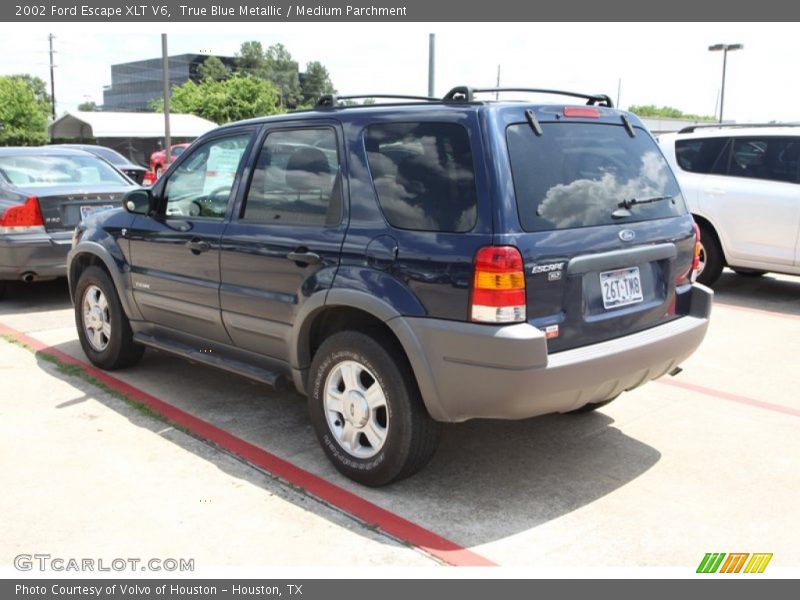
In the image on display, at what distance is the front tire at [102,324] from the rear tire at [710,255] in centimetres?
635

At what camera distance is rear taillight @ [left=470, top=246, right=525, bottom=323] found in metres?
3.40

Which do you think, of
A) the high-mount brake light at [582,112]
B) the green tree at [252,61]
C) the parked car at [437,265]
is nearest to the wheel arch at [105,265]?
the parked car at [437,265]

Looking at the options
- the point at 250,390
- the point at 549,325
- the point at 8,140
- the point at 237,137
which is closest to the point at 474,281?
the point at 549,325

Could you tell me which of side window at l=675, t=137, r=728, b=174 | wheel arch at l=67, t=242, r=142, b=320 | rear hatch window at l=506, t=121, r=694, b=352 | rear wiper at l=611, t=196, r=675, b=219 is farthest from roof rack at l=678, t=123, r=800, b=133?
wheel arch at l=67, t=242, r=142, b=320

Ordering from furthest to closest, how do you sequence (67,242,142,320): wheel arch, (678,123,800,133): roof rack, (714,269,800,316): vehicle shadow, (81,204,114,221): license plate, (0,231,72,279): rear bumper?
(678,123,800,133): roof rack
(714,269,800,316): vehicle shadow
(81,204,114,221): license plate
(0,231,72,279): rear bumper
(67,242,142,320): wheel arch

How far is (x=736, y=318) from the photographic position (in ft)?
26.0

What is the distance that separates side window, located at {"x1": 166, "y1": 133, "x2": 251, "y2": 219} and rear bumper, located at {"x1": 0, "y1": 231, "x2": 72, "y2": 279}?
3.33m

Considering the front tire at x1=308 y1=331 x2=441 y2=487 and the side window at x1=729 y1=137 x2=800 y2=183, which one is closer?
the front tire at x1=308 y1=331 x2=441 y2=487

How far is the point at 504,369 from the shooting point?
3416 mm

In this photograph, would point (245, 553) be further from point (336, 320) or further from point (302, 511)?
point (336, 320)

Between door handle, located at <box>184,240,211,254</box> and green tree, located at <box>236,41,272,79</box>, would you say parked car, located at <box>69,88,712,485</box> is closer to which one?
door handle, located at <box>184,240,211,254</box>

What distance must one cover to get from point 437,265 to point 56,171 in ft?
21.7

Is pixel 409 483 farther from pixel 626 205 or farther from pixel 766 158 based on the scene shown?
pixel 766 158

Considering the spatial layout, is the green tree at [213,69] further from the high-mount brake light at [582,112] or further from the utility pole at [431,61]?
the high-mount brake light at [582,112]
